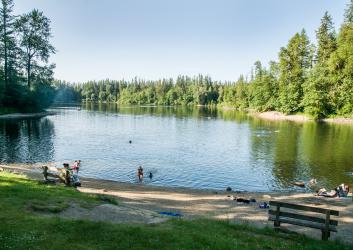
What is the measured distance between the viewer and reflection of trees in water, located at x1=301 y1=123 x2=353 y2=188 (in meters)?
39.7

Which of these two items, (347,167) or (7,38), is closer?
(347,167)

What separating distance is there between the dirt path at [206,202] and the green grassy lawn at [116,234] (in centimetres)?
272

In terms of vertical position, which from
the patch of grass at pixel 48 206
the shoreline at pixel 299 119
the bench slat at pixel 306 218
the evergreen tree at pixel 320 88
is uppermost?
the evergreen tree at pixel 320 88

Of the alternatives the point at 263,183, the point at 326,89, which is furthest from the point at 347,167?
the point at 326,89

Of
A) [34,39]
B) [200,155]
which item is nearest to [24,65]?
[34,39]

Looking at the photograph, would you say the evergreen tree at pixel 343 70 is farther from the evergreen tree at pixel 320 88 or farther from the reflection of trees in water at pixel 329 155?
the reflection of trees in water at pixel 329 155

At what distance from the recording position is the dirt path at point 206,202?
21756mm

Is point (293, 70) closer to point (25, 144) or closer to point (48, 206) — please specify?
point (25, 144)

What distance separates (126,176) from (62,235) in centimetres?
2700

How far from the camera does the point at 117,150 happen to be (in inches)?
2213

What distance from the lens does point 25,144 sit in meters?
56.2

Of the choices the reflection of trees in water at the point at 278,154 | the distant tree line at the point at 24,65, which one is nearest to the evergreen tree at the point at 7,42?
the distant tree line at the point at 24,65

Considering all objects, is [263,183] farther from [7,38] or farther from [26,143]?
[7,38]

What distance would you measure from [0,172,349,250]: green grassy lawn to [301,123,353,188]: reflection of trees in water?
24.4 metres
